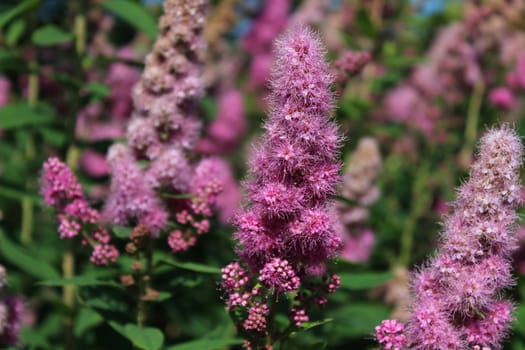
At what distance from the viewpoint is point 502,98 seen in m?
5.77

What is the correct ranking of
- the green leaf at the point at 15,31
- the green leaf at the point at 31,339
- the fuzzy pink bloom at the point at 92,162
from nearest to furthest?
the green leaf at the point at 31,339
the green leaf at the point at 15,31
the fuzzy pink bloom at the point at 92,162

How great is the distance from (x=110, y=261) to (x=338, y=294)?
6.59 ft

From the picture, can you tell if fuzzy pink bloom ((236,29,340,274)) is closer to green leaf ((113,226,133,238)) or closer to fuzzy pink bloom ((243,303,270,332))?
fuzzy pink bloom ((243,303,270,332))

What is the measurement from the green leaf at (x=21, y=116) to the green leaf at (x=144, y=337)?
151 cm

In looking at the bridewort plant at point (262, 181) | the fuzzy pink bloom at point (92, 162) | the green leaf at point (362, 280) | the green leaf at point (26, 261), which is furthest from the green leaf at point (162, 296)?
the fuzzy pink bloom at point (92, 162)

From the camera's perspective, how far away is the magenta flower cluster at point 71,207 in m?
2.98

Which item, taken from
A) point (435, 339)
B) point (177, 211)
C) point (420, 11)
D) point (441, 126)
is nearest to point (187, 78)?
point (177, 211)

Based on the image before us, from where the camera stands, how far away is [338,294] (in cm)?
477

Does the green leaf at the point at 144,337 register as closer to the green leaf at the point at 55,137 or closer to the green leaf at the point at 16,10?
the green leaf at the point at 16,10

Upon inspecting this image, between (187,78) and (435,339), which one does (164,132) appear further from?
(435,339)

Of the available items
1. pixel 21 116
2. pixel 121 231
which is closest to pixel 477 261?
pixel 121 231

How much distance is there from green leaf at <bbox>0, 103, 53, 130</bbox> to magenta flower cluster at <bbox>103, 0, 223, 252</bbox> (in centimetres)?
90

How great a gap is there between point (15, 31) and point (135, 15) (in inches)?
29.3

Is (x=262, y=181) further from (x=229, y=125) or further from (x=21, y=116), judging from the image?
(x=229, y=125)
